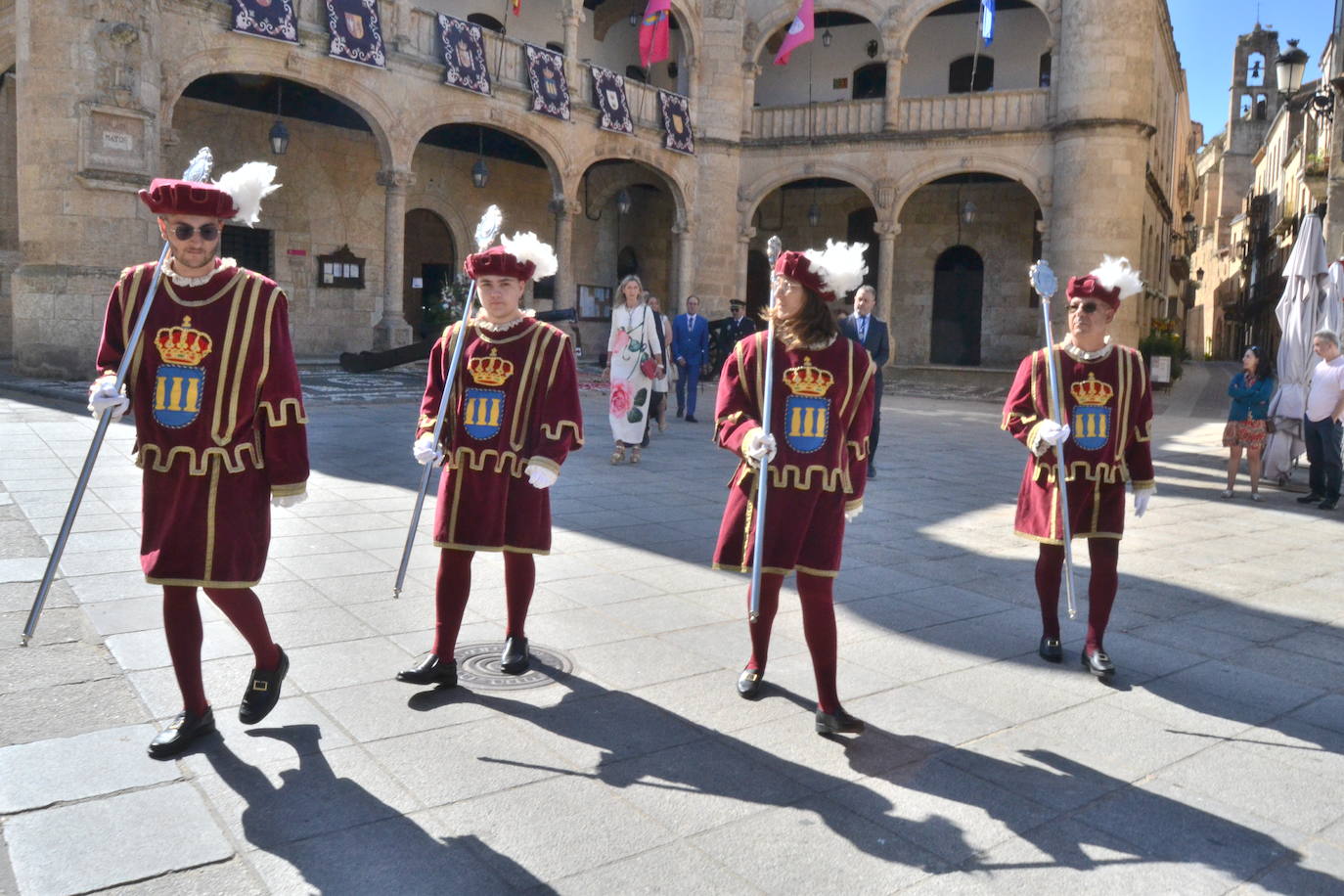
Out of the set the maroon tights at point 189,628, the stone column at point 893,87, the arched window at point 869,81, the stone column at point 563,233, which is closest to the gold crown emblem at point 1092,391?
the maroon tights at point 189,628

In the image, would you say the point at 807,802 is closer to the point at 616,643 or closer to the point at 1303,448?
the point at 616,643

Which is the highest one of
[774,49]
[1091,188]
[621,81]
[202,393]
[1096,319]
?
[774,49]

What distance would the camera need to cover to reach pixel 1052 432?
4293 mm

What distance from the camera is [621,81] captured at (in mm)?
22281

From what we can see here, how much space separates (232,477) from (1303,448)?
34.0 ft

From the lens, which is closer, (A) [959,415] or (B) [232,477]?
(B) [232,477]

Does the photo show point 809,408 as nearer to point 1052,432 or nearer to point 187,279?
point 1052,432

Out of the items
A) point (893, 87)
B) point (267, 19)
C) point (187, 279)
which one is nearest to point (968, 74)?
point (893, 87)

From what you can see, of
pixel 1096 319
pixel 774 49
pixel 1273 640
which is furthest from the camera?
pixel 774 49

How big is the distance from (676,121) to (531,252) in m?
20.5

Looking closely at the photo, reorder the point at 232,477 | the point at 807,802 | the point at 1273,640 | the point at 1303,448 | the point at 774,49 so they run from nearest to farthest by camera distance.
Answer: the point at 807,802, the point at 232,477, the point at 1273,640, the point at 1303,448, the point at 774,49

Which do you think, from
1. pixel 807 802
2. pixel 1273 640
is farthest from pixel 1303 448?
pixel 807 802

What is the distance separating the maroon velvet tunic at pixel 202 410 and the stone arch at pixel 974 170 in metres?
21.3

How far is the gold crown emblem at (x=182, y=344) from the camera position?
3391 mm
